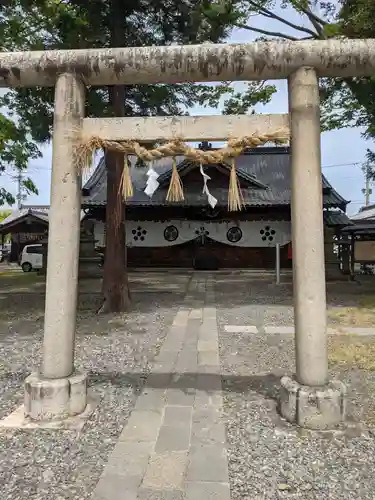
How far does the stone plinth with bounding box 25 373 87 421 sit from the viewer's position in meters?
3.44

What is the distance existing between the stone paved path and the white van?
68.1 ft

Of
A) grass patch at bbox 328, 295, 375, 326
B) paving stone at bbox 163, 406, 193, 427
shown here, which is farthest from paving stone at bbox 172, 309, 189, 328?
paving stone at bbox 163, 406, 193, 427

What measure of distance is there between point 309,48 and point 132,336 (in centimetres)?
501

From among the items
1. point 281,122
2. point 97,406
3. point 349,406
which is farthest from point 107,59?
point 349,406

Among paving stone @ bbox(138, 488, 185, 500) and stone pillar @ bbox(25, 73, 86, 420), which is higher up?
stone pillar @ bbox(25, 73, 86, 420)

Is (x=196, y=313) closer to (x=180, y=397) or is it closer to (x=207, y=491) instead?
(x=180, y=397)

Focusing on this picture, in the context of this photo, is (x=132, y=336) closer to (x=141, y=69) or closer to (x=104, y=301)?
(x=104, y=301)

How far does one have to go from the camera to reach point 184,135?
356 centimetres

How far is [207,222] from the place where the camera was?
59.6 feet

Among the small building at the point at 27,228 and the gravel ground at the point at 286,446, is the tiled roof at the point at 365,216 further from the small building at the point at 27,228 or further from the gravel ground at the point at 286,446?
the gravel ground at the point at 286,446

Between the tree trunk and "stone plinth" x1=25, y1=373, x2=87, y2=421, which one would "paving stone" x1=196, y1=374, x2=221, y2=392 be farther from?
the tree trunk

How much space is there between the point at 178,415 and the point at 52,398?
1.11m

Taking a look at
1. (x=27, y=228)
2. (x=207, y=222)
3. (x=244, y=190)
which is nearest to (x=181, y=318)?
(x=207, y=222)

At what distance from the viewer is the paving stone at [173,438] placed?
3006 millimetres
